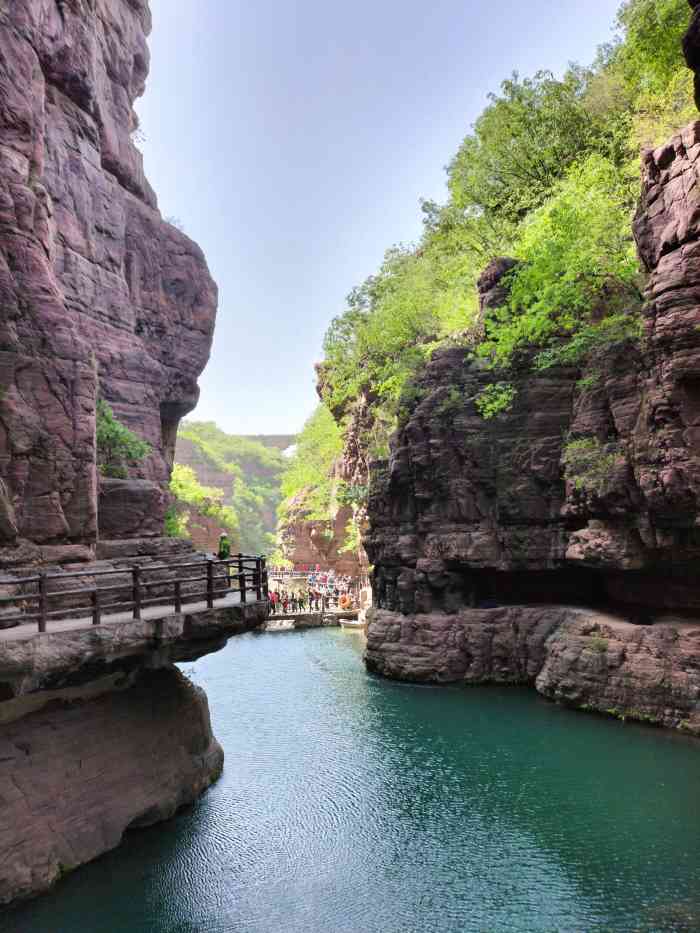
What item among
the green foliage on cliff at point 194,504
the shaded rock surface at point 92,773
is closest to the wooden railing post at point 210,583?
the shaded rock surface at point 92,773

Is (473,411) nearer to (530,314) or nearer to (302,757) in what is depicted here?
(530,314)

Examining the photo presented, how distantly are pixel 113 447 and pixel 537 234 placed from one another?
17.2 meters

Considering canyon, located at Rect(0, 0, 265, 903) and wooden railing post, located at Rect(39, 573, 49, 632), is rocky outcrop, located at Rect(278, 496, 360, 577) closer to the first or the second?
canyon, located at Rect(0, 0, 265, 903)

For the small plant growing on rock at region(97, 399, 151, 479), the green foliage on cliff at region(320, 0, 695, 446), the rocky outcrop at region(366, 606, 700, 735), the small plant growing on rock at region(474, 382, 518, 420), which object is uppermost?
the green foliage on cliff at region(320, 0, 695, 446)

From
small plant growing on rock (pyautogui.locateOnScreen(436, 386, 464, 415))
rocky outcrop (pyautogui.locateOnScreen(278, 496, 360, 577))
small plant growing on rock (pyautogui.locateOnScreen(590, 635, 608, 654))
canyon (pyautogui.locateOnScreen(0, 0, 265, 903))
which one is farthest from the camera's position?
rocky outcrop (pyautogui.locateOnScreen(278, 496, 360, 577))

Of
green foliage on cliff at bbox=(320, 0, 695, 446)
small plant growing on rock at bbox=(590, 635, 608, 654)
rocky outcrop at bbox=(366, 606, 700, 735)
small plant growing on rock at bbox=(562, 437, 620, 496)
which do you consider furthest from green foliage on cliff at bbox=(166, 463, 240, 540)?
small plant growing on rock at bbox=(590, 635, 608, 654)

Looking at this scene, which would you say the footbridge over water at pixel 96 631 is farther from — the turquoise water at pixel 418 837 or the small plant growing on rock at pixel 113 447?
the small plant growing on rock at pixel 113 447

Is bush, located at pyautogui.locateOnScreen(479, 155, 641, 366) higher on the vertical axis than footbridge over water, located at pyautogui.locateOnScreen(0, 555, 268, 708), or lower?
higher

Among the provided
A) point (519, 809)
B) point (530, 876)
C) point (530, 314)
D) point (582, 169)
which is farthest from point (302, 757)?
point (582, 169)

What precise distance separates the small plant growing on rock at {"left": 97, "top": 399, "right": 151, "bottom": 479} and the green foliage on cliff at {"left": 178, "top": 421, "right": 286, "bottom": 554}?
58.4 meters

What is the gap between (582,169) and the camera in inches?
1077

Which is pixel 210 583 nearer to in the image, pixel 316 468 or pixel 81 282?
pixel 81 282

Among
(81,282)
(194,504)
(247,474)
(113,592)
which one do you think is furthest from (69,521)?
(247,474)

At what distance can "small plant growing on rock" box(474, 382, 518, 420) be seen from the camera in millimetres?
22469
